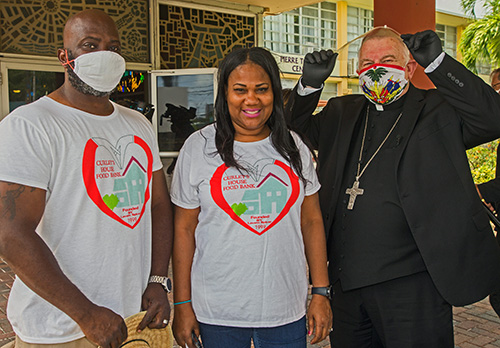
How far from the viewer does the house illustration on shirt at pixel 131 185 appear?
86.5 inches

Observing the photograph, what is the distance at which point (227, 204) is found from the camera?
2293 mm

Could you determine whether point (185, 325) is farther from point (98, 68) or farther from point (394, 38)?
point (394, 38)

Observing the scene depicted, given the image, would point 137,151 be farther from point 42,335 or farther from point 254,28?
point 254,28

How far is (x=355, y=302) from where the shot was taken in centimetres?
280

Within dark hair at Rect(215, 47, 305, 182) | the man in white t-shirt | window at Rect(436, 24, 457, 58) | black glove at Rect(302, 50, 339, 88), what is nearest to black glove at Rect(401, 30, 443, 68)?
black glove at Rect(302, 50, 339, 88)

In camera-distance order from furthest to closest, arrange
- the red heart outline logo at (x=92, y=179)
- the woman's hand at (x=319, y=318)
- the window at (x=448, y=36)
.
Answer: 1. the window at (x=448, y=36)
2. the woman's hand at (x=319, y=318)
3. the red heart outline logo at (x=92, y=179)

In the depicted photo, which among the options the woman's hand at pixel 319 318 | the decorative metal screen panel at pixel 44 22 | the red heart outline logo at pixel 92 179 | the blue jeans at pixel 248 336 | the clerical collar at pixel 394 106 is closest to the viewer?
the red heart outline logo at pixel 92 179

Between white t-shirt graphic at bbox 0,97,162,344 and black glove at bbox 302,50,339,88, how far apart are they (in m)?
1.12

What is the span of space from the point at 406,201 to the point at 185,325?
1213mm

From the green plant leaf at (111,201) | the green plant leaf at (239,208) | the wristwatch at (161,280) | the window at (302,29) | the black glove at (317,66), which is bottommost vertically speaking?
→ the wristwatch at (161,280)

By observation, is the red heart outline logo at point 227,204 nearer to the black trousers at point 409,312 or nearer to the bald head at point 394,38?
the black trousers at point 409,312

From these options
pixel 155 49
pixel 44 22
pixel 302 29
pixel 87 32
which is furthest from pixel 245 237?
pixel 302 29

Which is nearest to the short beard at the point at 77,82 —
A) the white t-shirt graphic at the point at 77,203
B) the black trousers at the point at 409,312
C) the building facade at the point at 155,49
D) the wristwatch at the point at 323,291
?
the white t-shirt graphic at the point at 77,203

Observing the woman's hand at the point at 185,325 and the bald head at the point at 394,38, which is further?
the bald head at the point at 394,38
